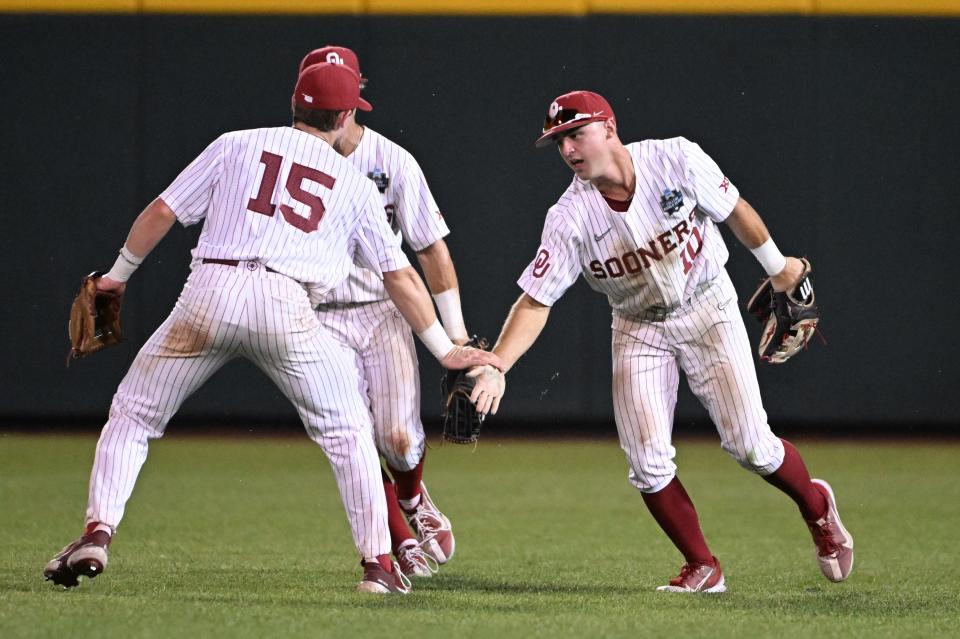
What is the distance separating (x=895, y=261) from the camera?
11.3 m

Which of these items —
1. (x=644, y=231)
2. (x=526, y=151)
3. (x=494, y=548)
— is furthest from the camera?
(x=526, y=151)

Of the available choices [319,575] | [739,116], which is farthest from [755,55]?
[319,575]

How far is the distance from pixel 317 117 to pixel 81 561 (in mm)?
1644

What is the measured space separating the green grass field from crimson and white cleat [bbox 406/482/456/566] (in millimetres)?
111

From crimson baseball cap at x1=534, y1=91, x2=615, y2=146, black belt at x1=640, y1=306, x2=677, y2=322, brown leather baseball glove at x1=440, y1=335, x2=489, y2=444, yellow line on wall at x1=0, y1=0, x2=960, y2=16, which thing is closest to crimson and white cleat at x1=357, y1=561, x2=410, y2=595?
brown leather baseball glove at x1=440, y1=335, x2=489, y2=444

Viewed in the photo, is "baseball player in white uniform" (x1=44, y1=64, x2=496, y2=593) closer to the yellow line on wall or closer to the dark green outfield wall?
the dark green outfield wall

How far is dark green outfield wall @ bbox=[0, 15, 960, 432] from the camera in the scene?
36.8 ft

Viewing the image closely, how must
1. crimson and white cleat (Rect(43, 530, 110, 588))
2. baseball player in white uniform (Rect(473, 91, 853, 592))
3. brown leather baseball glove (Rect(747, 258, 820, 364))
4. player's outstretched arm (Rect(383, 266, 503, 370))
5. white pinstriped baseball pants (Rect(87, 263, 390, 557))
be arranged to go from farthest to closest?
brown leather baseball glove (Rect(747, 258, 820, 364))
baseball player in white uniform (Rect(473, 91, 853, 592))
player's outstretched arm (Rect(383, 266, 503, 370))
white pinstriped baseball pants (Rect(87, 263, 390, 557))
crimson and white cleat (Rect(43, 530, 110, 588))

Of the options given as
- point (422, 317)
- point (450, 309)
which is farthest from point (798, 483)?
point (422, 317)

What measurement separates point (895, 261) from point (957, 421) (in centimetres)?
134

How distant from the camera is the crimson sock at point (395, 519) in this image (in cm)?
595

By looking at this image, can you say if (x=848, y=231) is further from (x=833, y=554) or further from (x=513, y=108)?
(x=833, y=554)

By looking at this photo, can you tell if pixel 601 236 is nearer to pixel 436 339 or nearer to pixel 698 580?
pixel 436 339

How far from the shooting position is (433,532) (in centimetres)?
606
